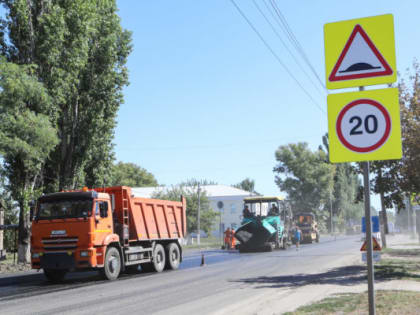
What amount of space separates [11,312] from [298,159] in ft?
294

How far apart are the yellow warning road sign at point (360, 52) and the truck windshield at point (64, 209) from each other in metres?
12.5

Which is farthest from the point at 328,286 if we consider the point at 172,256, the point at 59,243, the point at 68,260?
the point at 172,256

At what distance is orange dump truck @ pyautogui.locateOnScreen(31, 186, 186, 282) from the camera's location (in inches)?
631

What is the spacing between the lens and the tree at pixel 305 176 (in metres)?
96.0

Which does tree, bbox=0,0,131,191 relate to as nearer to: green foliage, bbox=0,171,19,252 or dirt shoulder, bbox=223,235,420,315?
green foliage, bbox=0,171,19,252

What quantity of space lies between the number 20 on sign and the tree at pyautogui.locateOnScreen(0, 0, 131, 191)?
23.1 meters

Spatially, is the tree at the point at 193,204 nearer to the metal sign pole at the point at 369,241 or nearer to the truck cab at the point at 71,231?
the truck cab at the point at 71,231

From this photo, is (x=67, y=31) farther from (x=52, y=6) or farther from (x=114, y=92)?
(x=114, y=92)

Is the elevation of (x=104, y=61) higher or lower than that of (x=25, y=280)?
higher

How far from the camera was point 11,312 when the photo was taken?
1060cm

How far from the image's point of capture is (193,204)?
68.3 meters

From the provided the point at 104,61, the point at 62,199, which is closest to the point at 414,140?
the point at 62,199

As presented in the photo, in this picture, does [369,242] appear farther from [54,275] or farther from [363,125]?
[54,275]

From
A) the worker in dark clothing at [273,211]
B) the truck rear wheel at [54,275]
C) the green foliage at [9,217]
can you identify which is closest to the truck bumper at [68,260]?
the truck rear wheel at [54,275]
